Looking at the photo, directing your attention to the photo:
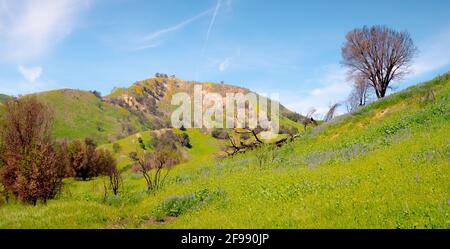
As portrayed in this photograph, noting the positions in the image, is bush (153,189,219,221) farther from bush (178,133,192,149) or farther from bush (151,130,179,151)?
bush (178,133,192,149)

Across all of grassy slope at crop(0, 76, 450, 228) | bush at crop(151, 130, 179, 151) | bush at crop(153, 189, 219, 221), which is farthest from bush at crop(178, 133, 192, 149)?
bush at crop(153, 189, 219, 221)

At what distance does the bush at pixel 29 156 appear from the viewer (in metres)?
18.4

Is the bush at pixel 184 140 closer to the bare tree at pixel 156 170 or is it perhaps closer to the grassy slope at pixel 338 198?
the bare tree at pixel 156 170

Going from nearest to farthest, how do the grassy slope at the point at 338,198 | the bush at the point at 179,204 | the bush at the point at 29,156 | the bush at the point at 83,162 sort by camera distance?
the grassy slope at the point at 338,198 < the bush at the point at 179,204 < the bush at the point at 29,156 < the bush at the point at 83,162

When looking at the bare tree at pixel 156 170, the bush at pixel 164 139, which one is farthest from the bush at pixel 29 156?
the bush at pixel 164 139

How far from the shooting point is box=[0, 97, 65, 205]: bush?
18.4m

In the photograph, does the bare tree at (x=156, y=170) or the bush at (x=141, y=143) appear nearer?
the bare tree at (x=156, y=170)

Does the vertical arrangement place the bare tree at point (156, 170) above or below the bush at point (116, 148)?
below

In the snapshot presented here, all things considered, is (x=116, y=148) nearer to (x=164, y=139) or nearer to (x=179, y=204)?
(x=164, y=139)

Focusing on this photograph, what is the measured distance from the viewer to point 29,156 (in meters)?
18.6
